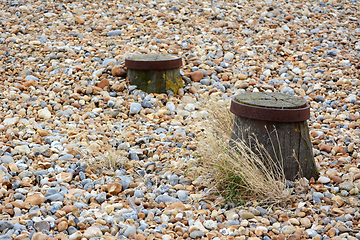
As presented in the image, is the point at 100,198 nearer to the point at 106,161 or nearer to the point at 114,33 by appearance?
the point at 106,161

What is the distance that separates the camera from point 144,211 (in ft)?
8.74

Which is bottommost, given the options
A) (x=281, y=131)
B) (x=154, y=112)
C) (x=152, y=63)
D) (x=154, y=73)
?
(x=154, y=112)

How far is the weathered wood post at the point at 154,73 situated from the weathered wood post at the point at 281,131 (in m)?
2.02

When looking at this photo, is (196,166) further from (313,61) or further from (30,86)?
(313,61)

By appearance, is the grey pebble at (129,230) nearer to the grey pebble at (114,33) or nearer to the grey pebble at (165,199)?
the grey pebble at (165,199)

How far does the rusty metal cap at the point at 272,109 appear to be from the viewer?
2.84 m

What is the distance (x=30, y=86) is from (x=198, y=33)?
2974 millimetres

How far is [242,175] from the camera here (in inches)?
110

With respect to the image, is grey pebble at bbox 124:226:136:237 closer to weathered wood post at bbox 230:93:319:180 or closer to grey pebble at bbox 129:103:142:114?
weathered wood post at bbox 230:93:319:180

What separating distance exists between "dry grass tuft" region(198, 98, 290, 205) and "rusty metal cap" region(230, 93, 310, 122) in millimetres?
247

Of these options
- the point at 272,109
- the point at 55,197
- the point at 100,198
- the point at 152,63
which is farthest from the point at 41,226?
the point at 152,63

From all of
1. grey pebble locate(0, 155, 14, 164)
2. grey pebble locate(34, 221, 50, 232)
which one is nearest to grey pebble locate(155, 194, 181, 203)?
grey pebble locate(34, 221, 50, 232)

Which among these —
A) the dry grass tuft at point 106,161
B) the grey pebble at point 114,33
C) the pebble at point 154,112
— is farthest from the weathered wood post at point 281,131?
the grey pebble at point 114,33

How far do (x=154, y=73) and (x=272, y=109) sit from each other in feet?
7.79
